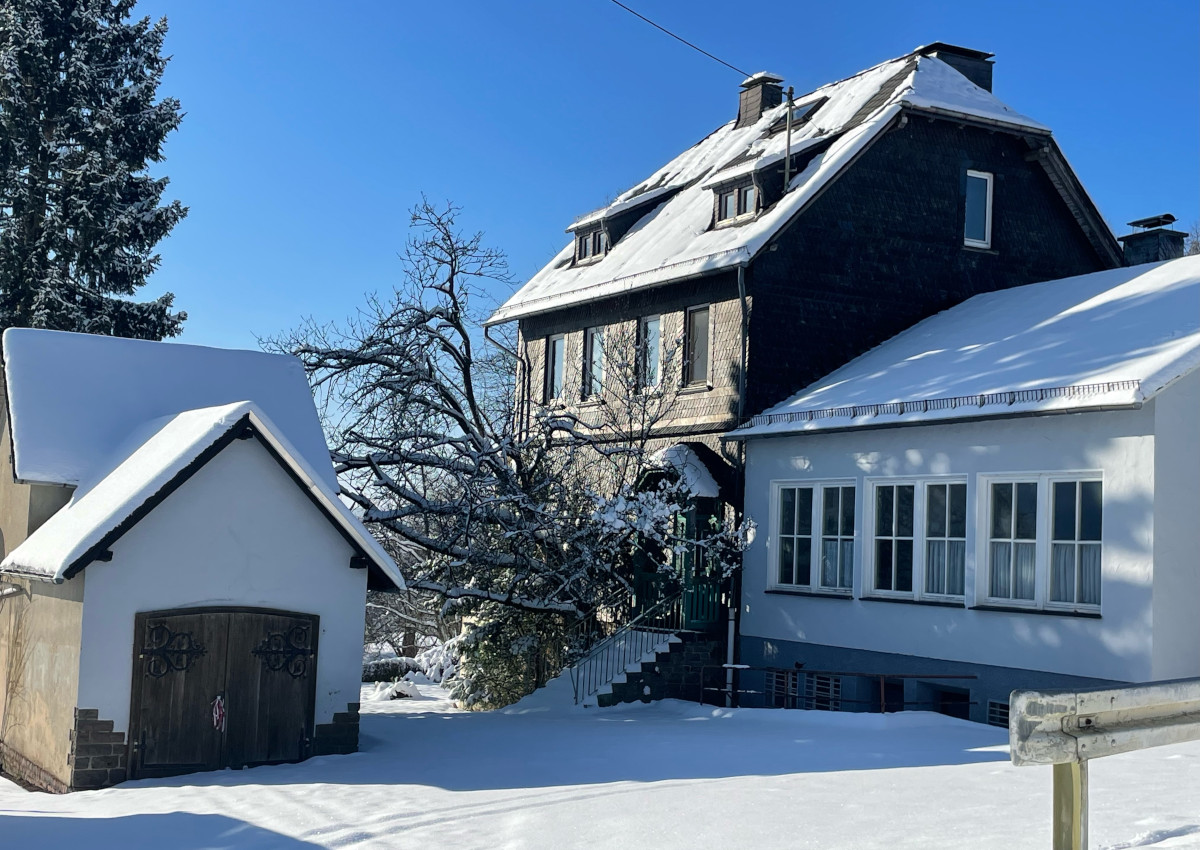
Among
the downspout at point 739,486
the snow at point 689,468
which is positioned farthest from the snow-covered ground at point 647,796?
the snow at point 689,468

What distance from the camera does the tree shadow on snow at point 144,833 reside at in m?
10.6

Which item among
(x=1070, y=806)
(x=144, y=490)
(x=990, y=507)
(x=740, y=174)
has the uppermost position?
(x=740, y=174)

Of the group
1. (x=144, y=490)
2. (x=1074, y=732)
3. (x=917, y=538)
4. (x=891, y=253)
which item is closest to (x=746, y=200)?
(x=891, y=253)

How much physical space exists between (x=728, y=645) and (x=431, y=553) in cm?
505

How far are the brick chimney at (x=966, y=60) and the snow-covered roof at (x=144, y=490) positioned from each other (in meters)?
16.3

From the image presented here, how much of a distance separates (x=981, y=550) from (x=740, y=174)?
9.16 m

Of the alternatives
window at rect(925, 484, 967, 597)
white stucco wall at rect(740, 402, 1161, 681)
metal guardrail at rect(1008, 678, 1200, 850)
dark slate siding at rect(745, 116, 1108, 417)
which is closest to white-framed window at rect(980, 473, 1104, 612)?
white stucco wall at rect(740, 402, 1161, 681)

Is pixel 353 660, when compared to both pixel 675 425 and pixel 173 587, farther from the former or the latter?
pixel 675 425

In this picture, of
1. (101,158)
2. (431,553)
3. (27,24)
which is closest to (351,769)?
(431,553)

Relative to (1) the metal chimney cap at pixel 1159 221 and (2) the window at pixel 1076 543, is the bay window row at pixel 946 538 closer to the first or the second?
(2) the window at pixel 1076 543

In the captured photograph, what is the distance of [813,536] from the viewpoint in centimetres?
2039

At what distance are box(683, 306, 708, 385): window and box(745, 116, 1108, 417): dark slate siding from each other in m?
1.49

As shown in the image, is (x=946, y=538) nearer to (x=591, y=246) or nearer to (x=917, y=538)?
(x=917, y=538)

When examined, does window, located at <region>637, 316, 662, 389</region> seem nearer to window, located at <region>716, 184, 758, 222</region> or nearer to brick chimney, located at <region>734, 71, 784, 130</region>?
window, located at <region>716, 184, 758, 222</region>
